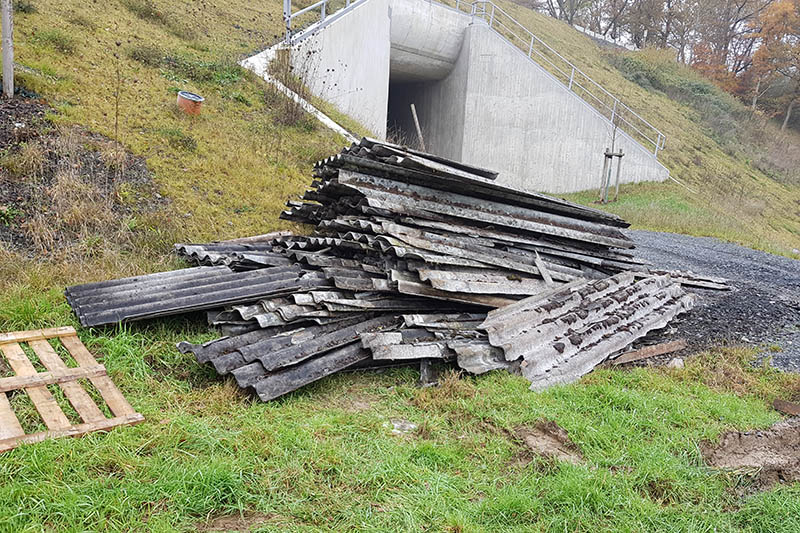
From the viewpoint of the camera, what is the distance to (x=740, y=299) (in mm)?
7516

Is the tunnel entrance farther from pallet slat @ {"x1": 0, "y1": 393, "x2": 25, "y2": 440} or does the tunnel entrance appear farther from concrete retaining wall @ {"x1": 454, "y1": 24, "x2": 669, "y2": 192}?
pallet slat @ {"x1": 0, "y1": 393, "x2": 25, "y2": 440}

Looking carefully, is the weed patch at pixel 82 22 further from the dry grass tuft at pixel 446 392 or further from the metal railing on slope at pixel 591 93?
the metal railing on slope at pixel 591 93

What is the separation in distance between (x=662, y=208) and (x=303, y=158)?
1237 cm

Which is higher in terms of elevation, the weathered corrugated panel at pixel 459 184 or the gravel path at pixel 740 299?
the weathered corrugated panel at pixel 459 184

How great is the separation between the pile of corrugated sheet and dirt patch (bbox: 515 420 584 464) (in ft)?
2.39

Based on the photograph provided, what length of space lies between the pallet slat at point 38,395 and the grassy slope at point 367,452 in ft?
0.34

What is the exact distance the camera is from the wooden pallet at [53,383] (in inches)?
123

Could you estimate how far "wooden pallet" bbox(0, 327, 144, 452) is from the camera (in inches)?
123

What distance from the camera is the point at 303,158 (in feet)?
34.7

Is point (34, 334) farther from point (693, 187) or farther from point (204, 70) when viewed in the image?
point (693, 187)

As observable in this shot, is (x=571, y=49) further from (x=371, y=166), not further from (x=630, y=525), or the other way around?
(x=630, y=525)

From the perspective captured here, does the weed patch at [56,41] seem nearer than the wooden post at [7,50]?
No

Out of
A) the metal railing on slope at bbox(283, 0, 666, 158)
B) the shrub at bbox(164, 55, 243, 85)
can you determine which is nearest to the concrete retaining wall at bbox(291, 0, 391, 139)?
the shrub at bbox(164, 55, 243, 85)

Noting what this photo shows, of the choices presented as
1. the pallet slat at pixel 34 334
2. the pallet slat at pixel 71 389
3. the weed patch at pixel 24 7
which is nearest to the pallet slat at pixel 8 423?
the pallet slat at pixel 71 389
